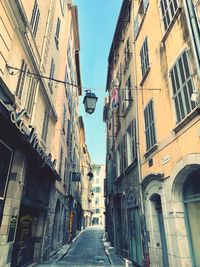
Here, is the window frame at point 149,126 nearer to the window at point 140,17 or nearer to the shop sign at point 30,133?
the shop sign at point 30,133

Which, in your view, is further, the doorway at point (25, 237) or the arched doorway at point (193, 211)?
the doorway at point (25, 237)

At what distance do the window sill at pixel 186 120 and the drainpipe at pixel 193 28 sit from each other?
104 centimetres

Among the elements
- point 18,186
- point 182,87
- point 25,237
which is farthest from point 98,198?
point 182,87

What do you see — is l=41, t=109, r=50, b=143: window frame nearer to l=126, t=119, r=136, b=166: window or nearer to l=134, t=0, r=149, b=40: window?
l=126, t=119, r=136, b=166: window

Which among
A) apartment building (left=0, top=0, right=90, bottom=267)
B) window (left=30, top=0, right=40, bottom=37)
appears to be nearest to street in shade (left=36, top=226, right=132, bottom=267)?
→ apartment building (left=0, top=0, right=90, bottom=267)

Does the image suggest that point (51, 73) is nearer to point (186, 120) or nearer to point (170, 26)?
point (170, 26)

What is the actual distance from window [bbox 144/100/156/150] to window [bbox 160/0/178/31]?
10.6 ft

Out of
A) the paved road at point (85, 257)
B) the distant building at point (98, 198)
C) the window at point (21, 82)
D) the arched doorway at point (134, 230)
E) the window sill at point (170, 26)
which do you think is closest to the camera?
the window sill at point (170, 26)

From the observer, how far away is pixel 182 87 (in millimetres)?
6844

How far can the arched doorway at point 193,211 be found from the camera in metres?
6.01

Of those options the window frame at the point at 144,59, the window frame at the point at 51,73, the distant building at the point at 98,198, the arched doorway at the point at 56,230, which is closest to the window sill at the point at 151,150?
the window frame at the point at 144,59

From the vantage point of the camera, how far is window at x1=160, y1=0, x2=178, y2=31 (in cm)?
816

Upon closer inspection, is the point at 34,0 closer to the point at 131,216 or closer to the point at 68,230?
the point at 131,216

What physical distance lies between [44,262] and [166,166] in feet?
26.5
